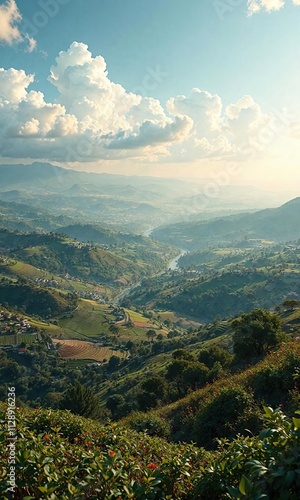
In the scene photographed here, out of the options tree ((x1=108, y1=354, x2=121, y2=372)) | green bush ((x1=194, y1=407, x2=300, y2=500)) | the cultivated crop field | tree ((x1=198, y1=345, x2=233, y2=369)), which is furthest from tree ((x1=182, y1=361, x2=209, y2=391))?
the cultivated crop field

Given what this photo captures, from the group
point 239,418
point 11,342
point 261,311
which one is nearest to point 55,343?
point 11,342

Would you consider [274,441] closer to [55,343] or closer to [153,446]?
[153,446]

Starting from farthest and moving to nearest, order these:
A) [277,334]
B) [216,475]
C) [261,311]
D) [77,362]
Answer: [77,362], [261,311], [277,334], [216,475]

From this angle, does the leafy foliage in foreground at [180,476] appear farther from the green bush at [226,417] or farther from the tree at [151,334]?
the tree at [151,334]

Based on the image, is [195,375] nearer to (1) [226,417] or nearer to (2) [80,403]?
(2) [80,403]

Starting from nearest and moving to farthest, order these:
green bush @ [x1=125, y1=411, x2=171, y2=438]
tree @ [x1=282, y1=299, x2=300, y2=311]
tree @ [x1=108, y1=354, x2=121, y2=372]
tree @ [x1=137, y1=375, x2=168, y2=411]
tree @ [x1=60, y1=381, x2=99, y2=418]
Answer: green bush @ [x1=125, y1=411, x2=171, y2=438], tree @ [x1=60, y1=381, x2=99, y2=418], tree @ [x1=137, y1=375, x2=168, y2=411], tree @ [x1=282, y1=299, x2=300, y2=311], tree @ [x1=108, y1=354, x2=121, y2=372]

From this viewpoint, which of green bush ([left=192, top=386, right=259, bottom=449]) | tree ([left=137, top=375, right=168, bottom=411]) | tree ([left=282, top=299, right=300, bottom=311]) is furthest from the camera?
tree ([left=282, top=299, right=300, bottom=311])

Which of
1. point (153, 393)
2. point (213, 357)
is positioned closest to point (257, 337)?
point (213, 357)

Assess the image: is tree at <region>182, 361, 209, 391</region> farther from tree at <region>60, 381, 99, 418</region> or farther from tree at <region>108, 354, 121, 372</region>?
tree at <region>108, 354, 121, 372</region>
